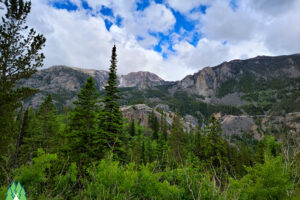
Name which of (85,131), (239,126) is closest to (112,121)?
(85,131)

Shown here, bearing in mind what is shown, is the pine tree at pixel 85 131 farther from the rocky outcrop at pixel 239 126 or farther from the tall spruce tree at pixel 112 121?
the rocky outcrop at pixel 239 126

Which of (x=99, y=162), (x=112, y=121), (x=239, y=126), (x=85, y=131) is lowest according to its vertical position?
(x=239, y=126)

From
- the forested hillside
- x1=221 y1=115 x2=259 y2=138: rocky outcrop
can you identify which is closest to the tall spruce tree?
the forested hillside

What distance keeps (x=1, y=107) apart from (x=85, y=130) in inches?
245

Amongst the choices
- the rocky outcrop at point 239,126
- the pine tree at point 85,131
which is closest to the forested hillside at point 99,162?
the pine tree at point 85,131

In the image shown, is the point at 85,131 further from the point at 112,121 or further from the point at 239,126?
the point at 239,126

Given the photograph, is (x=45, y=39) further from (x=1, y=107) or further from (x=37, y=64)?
(x=1, y=107)

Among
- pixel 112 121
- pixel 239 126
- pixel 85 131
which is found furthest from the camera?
pixel 239 126

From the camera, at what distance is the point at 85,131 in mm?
14078

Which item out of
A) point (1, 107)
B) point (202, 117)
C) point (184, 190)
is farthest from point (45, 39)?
point (202, 117)

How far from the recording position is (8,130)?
1039 cm

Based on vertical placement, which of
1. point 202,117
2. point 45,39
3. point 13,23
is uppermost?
point 13,23

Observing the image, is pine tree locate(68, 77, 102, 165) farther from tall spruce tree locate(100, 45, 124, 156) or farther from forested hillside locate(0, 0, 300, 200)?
tall spruce tree locate(100, 45, 124, 156)

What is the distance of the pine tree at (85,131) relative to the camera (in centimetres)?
1353
